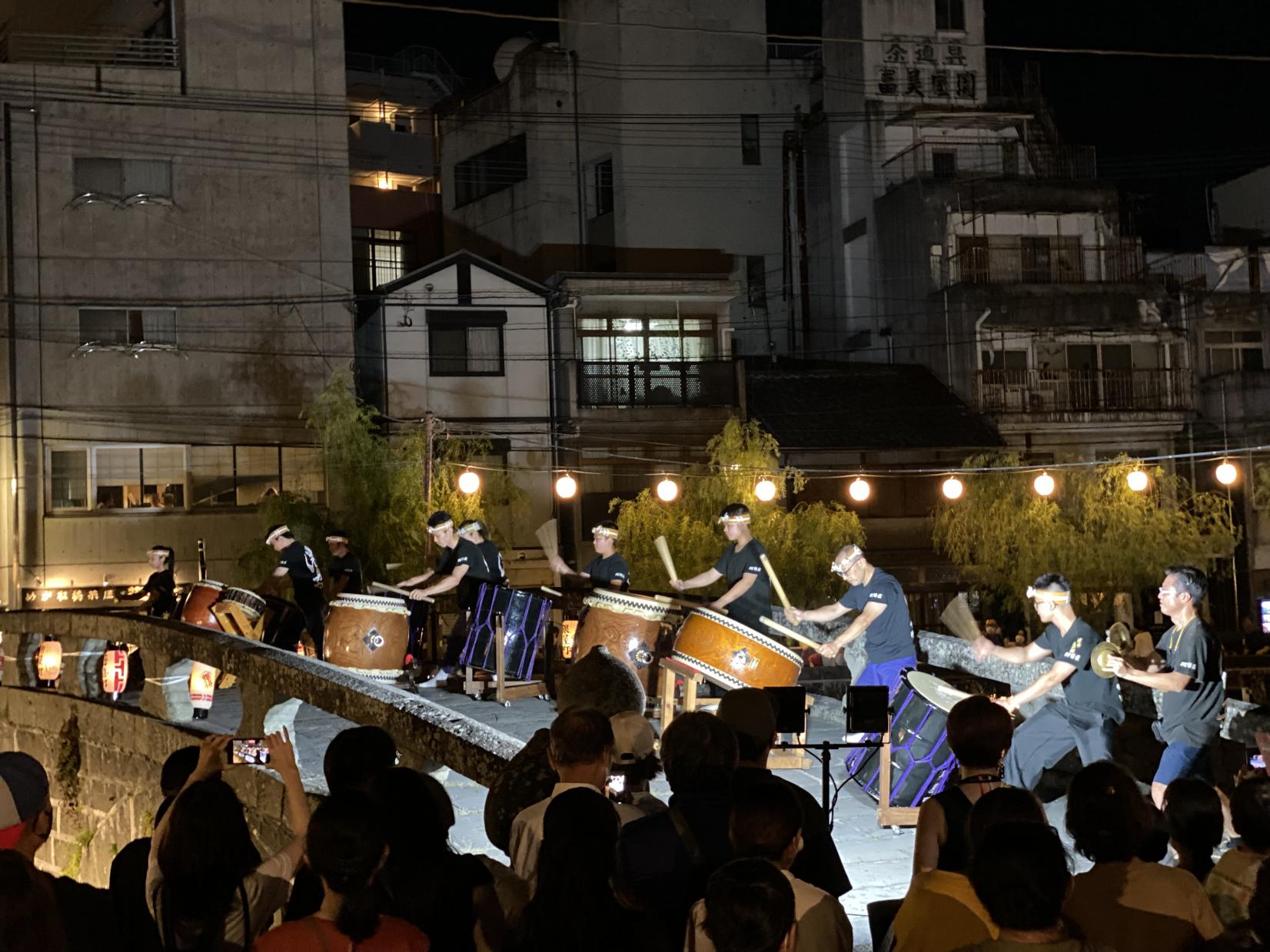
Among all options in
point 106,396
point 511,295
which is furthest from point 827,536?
point 106,396

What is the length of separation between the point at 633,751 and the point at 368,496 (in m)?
25.8

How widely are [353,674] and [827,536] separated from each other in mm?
24304

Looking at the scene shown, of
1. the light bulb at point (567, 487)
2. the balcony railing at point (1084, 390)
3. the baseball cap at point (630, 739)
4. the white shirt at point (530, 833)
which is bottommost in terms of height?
the white shirt at point (530, 833)

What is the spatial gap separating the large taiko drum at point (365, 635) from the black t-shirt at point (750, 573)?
126 inches

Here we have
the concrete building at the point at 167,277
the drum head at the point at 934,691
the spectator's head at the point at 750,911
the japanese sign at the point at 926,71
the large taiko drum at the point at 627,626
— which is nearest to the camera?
the spectator's head at the point at 750,911

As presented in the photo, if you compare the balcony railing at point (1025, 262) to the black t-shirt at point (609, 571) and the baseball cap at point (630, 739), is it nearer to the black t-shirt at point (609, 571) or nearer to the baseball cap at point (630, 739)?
the black t-shirt at point (609, 571)

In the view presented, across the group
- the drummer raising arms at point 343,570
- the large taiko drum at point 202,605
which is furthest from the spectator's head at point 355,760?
the large taiko drum at point 202,605

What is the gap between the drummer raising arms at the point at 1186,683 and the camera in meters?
8.25

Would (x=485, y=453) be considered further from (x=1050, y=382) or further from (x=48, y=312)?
(x=1050, y=382)

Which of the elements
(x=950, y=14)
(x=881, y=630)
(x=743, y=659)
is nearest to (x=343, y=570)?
(x=743, y=659)

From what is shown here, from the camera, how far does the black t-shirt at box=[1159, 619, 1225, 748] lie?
8.28m

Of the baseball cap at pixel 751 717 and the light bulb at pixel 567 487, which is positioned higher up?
the light bulb at pixel 567 487

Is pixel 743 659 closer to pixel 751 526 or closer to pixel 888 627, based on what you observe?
pixel 888 627

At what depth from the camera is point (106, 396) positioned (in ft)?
105
